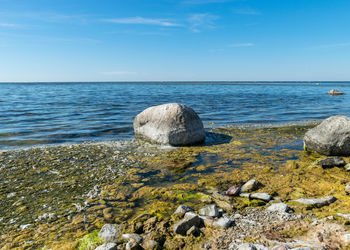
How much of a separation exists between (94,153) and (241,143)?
5.31 m

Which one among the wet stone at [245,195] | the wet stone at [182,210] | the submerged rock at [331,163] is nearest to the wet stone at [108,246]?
the wet stone at [182,210]

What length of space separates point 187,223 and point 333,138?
19.7 ft

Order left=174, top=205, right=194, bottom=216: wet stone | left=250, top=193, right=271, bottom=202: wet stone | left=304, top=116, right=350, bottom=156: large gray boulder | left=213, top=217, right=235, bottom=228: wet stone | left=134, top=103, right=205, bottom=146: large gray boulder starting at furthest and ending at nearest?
left=134, top=103, right=205, bottom=146: large gray boulder → left=304, top=116, right=350, bottom=156: large gray boulder → left=250, top=193, right=271, bottom=202: wet stone → left=174, top=205, right=194, bottom=216: wet stone → left=213, top=217, right=235, bottom=228: wet stone

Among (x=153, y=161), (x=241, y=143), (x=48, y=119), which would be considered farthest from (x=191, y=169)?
(x=48, y=119)

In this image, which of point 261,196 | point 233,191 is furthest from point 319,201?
point 233,191

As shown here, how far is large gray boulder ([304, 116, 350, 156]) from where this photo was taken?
7.34m

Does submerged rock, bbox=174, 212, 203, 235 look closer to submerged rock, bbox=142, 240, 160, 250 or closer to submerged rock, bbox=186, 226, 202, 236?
submerged rock, bbox=186, 226, 202, 236

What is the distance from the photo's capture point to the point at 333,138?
741 centimetres

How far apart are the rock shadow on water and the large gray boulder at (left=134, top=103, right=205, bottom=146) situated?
34 centimetres

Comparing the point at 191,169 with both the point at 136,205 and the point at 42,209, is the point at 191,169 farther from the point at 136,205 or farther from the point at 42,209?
the point at 42,209

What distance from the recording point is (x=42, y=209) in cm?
460

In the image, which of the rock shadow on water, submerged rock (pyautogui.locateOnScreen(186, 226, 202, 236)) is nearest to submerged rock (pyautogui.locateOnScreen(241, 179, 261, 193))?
submerged rock (pyautogui.locateOnScreen(186, 226, 202, 236))

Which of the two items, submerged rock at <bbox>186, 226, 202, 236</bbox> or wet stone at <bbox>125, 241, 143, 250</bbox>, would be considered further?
submerged rock at <bbox>186, 226, 202, 236</bbox>

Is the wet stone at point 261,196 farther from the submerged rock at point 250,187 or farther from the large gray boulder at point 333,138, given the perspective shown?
the large gray boulder at point 333,138
